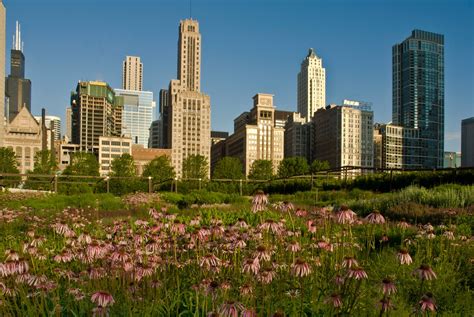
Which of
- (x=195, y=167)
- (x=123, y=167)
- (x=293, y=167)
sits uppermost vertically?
(x=293, y=167)

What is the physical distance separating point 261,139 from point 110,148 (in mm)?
55580

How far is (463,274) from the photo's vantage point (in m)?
5.12

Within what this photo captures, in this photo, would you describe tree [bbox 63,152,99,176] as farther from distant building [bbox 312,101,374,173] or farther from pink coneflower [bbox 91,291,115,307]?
distant building [bbox 312,101,374,173]

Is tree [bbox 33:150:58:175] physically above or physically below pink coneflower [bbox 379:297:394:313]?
above

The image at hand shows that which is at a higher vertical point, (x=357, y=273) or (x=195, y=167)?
(x=195, y=167)

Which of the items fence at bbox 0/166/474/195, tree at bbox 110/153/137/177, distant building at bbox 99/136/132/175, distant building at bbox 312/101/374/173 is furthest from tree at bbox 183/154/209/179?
distant building at bbox 312/101/374/173

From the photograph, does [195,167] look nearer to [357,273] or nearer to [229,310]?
[357,273]

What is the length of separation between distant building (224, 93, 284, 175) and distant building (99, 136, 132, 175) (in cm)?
4340

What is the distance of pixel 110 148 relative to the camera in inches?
6171

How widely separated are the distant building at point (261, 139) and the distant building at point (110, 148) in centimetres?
4340

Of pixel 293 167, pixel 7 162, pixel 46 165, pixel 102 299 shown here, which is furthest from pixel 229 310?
pixel 7 162

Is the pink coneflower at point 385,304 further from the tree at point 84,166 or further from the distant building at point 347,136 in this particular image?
the distant building at point 347,136

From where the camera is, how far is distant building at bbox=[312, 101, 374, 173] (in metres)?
163

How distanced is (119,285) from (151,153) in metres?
166
